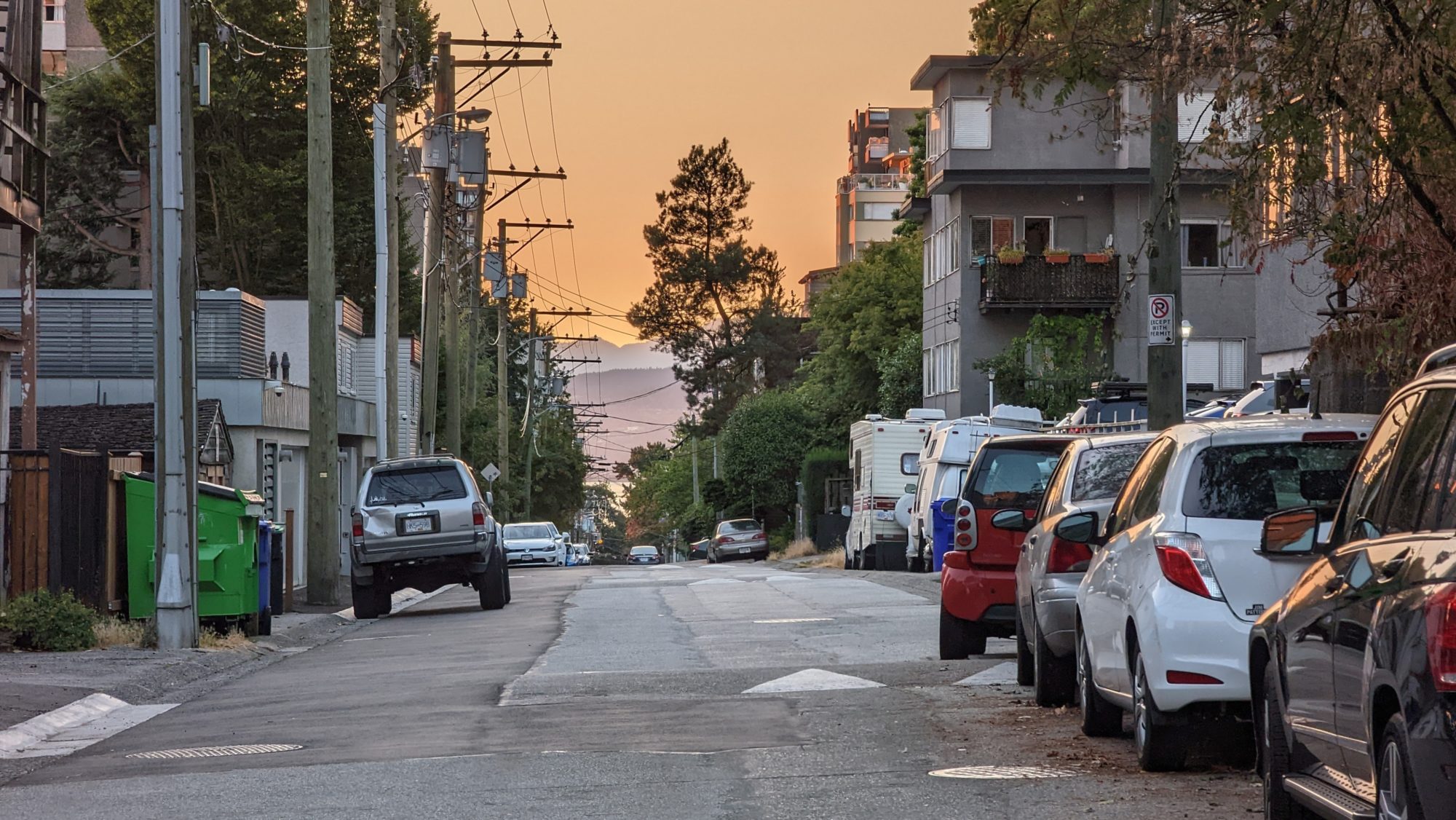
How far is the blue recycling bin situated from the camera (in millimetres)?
21422

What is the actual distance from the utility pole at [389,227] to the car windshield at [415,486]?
9.68m

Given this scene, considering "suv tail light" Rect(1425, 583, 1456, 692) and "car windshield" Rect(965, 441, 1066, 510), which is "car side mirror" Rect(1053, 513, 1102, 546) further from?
"suv tail light" Rect(1425, 583, 1456, 692)

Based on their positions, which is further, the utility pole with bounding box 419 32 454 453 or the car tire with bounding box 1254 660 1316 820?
the utility pole with bounding box 419 32 454 453

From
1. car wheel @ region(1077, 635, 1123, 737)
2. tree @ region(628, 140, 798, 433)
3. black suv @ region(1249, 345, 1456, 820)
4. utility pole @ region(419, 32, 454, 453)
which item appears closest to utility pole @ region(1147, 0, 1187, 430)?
car wheel @ region(1077, 635, 1123, 737)

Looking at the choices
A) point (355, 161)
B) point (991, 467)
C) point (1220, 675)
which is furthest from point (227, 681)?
point (355, 161)

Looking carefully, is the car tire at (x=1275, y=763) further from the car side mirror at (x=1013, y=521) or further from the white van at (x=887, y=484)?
the white van at (x=887, y=484)

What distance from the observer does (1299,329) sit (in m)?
27.8

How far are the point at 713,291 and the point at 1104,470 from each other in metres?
83.8

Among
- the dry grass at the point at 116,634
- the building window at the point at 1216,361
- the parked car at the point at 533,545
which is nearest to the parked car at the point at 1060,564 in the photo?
the dry grass at the point at 116,634

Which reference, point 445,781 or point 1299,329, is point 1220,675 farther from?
point 1299,329

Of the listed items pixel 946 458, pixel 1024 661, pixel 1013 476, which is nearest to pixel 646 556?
pixel 946 458

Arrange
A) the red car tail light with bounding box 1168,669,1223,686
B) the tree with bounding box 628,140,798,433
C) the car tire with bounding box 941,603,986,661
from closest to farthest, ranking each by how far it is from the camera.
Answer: the red car tail light with bounding box 1168,669,1223,686 → the car tire with bounding box 941,603,986,661 → the tree with bounding box 628,140,798,433

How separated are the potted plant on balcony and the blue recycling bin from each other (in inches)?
1209

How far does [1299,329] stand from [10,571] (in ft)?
56.9
